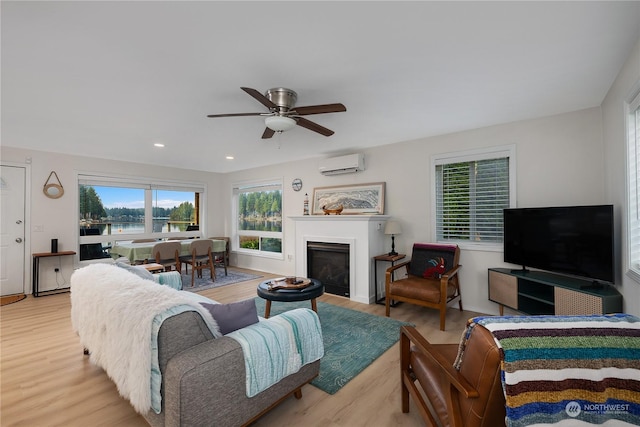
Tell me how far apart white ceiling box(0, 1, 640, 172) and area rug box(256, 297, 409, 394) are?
2.41 m

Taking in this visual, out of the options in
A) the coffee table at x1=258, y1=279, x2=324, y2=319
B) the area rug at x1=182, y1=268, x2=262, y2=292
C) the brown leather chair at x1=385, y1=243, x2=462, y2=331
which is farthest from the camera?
the area rug at x1=182, y1=268, x2=262, y2=292

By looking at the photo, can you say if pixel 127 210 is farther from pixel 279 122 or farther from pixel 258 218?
pixel 279 122

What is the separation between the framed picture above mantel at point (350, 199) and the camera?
4473 millimetres

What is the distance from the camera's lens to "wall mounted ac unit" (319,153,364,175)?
4523 mm

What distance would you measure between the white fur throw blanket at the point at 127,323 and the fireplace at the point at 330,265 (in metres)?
2.96

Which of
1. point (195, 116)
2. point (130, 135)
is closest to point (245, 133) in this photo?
point (195, 116)

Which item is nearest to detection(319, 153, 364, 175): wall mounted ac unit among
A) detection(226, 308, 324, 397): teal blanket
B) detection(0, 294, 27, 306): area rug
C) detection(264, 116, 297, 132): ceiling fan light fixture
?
detection(264, 116, 297, 132): ceiling fan light fixture

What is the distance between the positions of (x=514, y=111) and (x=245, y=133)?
10.6ft

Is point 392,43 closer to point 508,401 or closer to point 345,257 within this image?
point 508,401

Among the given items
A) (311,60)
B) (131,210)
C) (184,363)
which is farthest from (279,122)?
(131,210)

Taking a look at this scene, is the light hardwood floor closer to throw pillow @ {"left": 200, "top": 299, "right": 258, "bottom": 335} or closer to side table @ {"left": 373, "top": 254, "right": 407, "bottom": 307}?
throw pillow @ {"left": 200, "top": 299, "right": 258, "bottom": 335}

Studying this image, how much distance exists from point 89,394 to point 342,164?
13.2 ft

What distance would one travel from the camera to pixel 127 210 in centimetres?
568

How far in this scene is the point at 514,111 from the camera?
9.91ft
